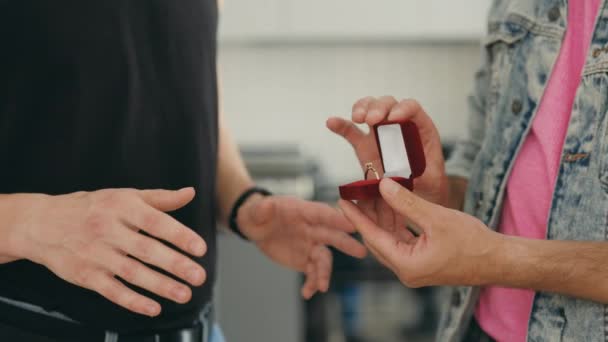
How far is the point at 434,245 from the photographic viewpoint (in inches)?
27.6

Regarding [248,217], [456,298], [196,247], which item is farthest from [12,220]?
[456,298]

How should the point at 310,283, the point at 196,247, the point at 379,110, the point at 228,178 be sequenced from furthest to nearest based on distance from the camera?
1. the point at 228,178
2. the point at 310,283
3. the point at 379,110
4. the point at 196,247

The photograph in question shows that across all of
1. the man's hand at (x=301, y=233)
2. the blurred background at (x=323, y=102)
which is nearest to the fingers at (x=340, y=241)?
the man's hand at (x=301, y=233)

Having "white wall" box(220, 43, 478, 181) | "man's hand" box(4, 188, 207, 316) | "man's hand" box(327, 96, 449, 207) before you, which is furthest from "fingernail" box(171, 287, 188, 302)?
"white wall" box(220, 43, 478, 181)

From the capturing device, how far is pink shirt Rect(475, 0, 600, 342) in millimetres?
833

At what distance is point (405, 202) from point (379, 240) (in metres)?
0.06

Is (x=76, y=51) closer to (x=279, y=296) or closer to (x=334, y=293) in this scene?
(x=279, y=296)

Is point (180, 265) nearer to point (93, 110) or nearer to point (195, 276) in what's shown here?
point (195, 276)

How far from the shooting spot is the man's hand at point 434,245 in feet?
2.29

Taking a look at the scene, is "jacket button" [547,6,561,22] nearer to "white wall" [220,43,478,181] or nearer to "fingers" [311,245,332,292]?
"fingers" [311,245,332,292]

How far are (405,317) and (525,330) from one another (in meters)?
1.60

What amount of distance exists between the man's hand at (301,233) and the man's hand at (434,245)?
0.23 metres

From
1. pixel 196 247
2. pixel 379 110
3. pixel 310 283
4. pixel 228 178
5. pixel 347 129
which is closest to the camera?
pixel 196 247

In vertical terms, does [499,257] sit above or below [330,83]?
below
